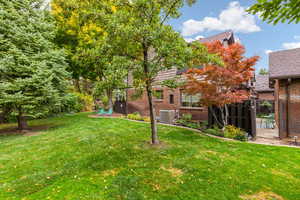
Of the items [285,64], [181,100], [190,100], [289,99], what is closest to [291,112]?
[289,99]

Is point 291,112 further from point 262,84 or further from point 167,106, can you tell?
point 262,84

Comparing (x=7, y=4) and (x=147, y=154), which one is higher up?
(x=7, y=4)

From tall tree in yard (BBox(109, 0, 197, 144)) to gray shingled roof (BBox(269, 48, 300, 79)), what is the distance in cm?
624

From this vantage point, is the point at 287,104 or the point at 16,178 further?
the point at 287,104

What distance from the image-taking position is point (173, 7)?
4.93 m

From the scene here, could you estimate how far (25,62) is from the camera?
7758 millimetres

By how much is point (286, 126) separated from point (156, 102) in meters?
8.38

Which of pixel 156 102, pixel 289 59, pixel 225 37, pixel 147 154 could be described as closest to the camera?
pixel 147 154

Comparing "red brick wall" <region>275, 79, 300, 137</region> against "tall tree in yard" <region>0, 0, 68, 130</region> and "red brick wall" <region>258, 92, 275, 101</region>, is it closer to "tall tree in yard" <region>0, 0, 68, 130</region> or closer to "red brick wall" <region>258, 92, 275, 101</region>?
"tall tree in yard" <region>0, 0, 68, 130</region>

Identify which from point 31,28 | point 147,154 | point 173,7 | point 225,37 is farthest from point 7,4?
point 225,37

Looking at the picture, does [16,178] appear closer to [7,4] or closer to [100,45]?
[100,45]

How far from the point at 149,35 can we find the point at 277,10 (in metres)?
2.91

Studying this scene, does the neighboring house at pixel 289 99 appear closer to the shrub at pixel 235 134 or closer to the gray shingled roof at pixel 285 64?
the gray shingled roof at pixel 285 64

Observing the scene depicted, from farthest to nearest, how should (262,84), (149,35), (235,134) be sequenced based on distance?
(262,84)
(235,134)
(149,35)
